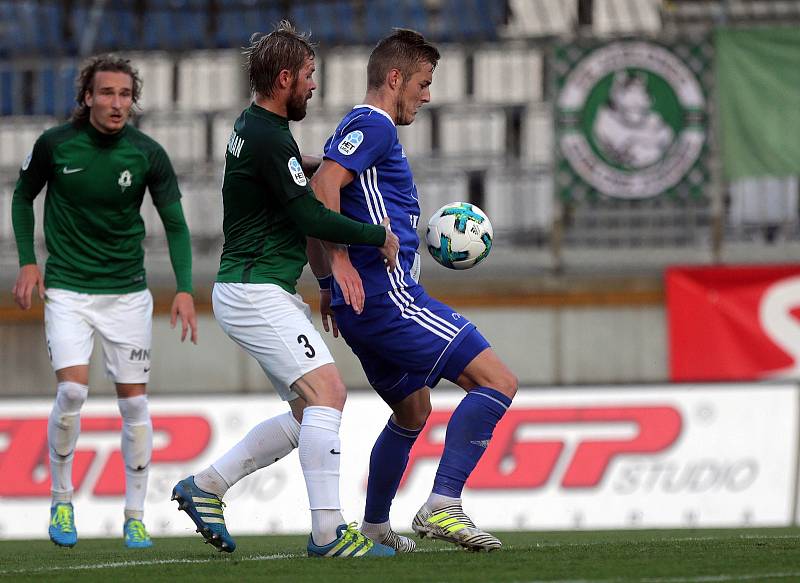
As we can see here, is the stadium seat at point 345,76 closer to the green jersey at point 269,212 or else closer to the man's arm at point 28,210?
the man's arm at point 28,210

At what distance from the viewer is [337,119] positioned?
13133 millimetres

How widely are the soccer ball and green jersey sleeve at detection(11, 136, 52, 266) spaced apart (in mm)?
2151

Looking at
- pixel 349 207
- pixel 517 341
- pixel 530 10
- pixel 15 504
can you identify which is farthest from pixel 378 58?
pixel 530 10

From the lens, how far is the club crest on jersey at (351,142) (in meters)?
5.39

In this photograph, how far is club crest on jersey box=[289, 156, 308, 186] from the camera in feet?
17.4

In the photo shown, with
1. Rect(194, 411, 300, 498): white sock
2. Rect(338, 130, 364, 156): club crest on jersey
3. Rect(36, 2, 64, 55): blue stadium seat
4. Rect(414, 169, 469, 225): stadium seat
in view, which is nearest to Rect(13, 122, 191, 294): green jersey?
Rect(194, 411, 300, 498): white sock

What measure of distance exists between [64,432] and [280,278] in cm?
201

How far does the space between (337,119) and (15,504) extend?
4.86 metres

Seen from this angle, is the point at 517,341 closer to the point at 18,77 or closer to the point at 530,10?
the point at 530,10

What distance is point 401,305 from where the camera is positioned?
548 cm

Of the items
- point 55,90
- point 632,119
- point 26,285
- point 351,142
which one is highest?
point 55,90

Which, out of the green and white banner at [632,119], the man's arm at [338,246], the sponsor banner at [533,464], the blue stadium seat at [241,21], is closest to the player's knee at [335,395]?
the man's arm at [338,246]

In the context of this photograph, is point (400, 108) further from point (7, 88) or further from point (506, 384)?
point (7, 88)

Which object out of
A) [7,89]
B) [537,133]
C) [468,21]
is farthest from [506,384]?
[7,89]
